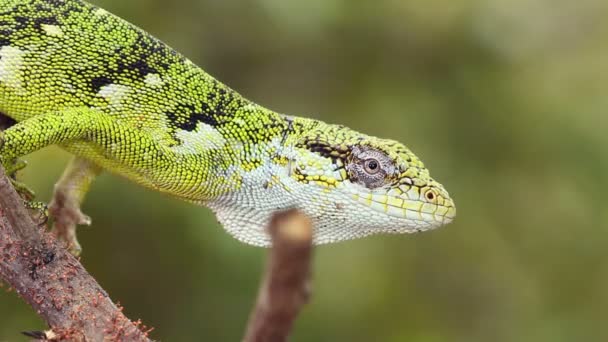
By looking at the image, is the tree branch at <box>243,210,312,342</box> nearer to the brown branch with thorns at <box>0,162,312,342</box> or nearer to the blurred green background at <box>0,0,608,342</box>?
the brown branch with thorns at <box>0,162,312,342</box>

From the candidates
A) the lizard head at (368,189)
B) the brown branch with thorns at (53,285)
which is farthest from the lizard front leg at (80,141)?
the lizard head at (368,189)

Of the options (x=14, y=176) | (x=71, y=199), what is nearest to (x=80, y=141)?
(x=14, y=176)

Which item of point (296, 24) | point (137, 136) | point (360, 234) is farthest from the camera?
point (296, 24)

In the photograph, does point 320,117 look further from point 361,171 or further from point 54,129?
point 54,129

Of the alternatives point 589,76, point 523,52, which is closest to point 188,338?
point 523,52

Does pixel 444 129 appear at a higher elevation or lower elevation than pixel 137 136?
higher

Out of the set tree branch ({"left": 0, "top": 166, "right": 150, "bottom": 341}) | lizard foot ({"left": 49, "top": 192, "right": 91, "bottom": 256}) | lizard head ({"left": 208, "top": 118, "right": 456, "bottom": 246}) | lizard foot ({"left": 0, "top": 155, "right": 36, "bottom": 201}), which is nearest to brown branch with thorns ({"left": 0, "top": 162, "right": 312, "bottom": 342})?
tree branch ({"left": 0, "top": 166, "right": 150, "bottom": 341})
